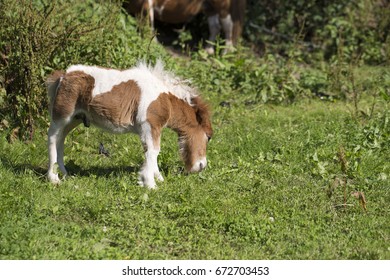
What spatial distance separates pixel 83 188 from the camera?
295 inches

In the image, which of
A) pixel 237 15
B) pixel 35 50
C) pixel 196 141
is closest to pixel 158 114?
pixel 196 141

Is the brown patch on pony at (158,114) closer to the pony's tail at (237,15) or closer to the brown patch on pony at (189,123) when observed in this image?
the brown patch on pony at (189,123)

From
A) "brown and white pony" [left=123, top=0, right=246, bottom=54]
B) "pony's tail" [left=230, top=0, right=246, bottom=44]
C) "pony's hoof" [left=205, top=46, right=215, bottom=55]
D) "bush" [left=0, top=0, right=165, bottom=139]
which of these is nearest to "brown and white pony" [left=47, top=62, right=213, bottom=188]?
"bush" [left=0, top=0, right=165, bottom=139]

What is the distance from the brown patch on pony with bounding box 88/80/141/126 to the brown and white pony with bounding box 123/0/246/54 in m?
6.05

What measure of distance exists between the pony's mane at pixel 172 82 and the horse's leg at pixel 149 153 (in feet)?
1.85

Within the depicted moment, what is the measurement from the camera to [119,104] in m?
7.56

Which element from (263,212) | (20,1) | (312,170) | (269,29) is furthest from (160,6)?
(263,212)

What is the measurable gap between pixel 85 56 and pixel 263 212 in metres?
3.66

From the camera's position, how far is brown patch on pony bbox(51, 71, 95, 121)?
756cm

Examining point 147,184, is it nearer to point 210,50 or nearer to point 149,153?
point 149,153

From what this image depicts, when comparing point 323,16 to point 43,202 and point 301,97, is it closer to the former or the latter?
point 301,97

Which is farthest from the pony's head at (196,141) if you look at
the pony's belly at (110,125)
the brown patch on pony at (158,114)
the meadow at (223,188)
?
the pony's belly at (110,125)

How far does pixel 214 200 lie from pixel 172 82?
4.68 feet

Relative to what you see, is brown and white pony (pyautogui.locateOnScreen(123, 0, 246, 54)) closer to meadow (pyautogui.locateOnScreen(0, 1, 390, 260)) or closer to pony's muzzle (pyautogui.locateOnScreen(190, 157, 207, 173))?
meadow (pyautogui.locateOnScreen(0, 1, 390, 260))
